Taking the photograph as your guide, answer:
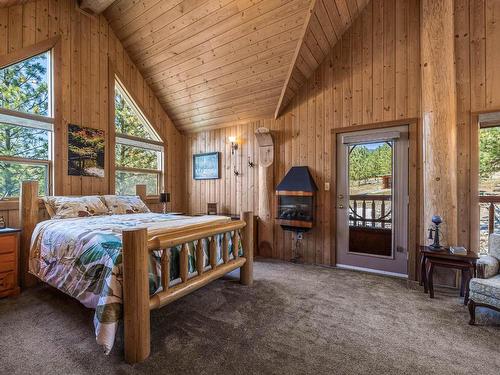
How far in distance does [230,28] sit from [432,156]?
3.02 metres

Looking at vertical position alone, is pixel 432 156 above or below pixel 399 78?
below

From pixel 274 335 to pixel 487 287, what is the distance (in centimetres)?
183

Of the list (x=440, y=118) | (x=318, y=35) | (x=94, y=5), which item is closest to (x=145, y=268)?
(x=440, y=118)

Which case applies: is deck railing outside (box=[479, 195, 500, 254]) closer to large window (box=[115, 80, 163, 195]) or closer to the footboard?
the footboard

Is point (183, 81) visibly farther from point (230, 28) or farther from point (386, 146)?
point (386, 146)

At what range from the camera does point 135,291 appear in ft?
5.40

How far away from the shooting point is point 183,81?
4387 millimetres

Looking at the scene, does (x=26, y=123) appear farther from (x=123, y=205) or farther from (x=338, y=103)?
(x=338, y=103)

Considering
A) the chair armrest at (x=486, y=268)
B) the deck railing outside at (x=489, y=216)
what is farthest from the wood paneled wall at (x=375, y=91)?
the deck railing outside at (x=489, y=216)

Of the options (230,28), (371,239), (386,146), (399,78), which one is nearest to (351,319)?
(371,239)

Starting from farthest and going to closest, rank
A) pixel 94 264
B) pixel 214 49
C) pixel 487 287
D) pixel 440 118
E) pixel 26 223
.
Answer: pixel 214 49 < pixel 26 223 < pixel 440 118 < pixel 487 287 < pixel 94 264

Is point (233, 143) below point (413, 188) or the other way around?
the other way around

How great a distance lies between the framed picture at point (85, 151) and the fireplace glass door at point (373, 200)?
12.3ft

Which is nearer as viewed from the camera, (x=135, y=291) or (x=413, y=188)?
(x=135, y=291)
